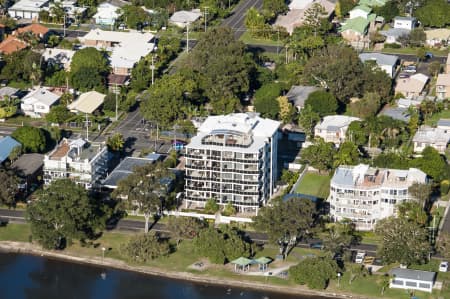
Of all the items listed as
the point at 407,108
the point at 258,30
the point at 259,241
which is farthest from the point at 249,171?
the point at 258,30

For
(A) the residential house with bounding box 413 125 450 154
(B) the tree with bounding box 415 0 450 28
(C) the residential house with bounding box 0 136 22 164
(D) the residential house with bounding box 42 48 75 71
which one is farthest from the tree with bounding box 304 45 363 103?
(C) the residential house with bounding box 0 136 22 164

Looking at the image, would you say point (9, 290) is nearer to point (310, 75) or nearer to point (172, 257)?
point (172, 257)

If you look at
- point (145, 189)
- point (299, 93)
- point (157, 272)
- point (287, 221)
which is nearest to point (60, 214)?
point (145, 189)

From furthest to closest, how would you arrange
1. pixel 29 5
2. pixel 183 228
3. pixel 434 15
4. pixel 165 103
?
pixel 29 5, pixel 434 15, pixel 165 103, pixel 183 228

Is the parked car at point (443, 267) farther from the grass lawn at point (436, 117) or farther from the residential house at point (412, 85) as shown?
the residential house at point (412, 85)

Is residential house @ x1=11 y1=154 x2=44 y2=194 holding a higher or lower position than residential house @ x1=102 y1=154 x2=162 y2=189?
lower

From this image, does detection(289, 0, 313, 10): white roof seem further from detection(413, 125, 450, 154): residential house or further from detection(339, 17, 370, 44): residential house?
detection(413, 125, 450, 154): residential house

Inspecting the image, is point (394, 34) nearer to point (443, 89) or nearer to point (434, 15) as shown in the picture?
point (434, 15)
